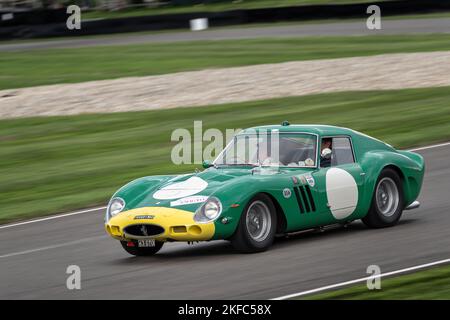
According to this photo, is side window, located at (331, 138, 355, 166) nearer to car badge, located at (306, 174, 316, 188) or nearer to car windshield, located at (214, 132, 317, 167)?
car windshield, located at (214, 132, 317, 167)

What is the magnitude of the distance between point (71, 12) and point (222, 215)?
35.0 meters

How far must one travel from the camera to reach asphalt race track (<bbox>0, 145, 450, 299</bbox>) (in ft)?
27.3

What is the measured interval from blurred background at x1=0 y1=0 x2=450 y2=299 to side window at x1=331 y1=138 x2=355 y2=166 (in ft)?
2.64

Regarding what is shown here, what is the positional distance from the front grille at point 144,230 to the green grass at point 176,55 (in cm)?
1840

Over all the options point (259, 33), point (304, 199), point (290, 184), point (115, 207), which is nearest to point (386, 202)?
point (304, 199)

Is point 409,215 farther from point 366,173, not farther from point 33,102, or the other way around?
point 33,102

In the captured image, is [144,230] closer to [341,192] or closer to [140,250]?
[140,250]

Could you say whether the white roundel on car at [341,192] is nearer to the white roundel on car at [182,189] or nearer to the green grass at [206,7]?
the white roundel on car at [182,189]

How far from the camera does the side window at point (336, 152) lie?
34.9 feet

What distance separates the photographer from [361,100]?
2255cm

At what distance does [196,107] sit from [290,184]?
13.1 metres

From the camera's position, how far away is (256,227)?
9.74 meters

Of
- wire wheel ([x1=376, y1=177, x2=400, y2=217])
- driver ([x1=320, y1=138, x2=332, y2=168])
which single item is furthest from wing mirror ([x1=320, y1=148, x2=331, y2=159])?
wire wheel ([x1=376, y1=177, x2=400, y2=217])
